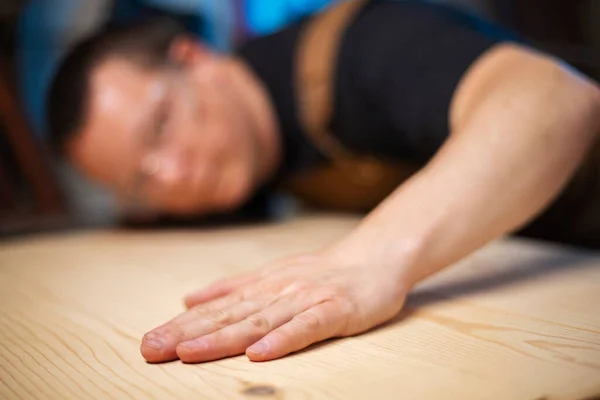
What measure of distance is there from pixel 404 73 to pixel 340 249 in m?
0.41

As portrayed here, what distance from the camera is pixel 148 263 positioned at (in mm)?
1094

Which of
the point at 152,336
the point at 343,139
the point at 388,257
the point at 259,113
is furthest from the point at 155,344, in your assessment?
the point at 259,113

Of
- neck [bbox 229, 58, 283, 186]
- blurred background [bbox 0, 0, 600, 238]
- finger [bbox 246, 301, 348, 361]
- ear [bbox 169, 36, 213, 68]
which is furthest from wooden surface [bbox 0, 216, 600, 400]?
blurred background [bbox 0, 0, 600, 238]

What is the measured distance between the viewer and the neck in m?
1.39

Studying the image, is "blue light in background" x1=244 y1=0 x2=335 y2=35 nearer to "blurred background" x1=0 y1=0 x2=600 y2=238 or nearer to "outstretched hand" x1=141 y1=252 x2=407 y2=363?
"blurred background" x1=0 y1=0 x2=600 y2=238

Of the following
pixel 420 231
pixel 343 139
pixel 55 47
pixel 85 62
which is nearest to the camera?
pixel 420 231

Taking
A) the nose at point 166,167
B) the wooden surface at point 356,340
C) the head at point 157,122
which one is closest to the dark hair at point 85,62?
the head at point 157,122

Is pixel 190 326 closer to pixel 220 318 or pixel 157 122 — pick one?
pixel 220 318

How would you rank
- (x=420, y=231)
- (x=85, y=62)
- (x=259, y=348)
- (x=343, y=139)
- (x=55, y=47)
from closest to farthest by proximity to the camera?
(x=259, y=348), (x=420, y=231), (x=343, y=139), (x=85, y=62), (x=55, y=47)

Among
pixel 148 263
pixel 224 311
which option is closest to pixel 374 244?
pixel 224 311

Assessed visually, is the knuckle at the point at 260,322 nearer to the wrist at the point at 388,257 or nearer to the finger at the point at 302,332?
the finger at the point at 302,332

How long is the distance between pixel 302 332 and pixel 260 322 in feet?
0.14

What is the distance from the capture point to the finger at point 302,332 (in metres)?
0.56

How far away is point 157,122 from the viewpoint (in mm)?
1294
